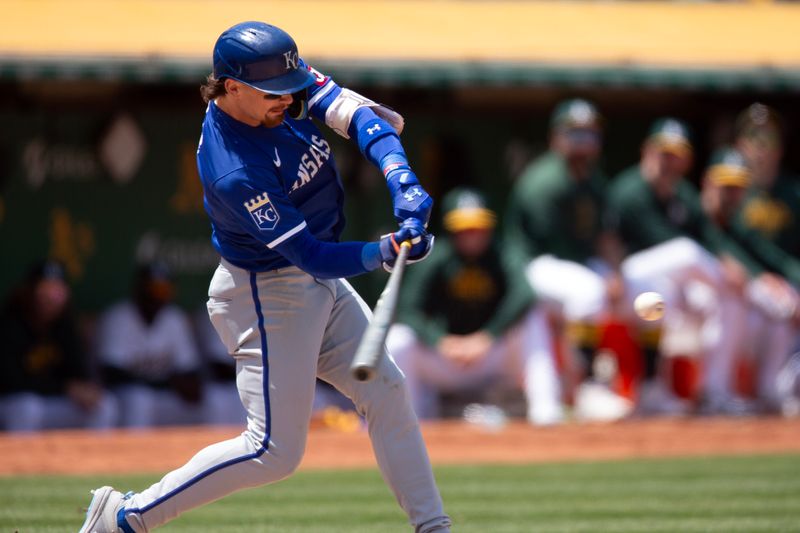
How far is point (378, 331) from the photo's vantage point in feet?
10.8

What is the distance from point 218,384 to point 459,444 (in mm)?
2201

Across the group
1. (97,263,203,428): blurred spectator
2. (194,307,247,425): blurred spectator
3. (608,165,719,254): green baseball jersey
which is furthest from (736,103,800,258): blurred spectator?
(97,263,203,428): blurred spectator

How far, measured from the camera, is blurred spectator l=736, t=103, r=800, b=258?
899cm

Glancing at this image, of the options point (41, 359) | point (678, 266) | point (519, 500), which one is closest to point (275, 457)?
point (519, 500)

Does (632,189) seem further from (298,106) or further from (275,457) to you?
(275,457)

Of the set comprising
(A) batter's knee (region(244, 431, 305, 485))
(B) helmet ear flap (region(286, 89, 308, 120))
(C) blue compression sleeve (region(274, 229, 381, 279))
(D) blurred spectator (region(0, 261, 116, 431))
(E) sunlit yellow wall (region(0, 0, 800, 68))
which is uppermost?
(E) sunlit yellow wall (region(0, 0, 800, 68))

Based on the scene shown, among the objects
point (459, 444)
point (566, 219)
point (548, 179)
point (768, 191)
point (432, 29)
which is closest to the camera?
point (459, 444)

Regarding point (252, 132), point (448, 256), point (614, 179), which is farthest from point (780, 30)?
point (252, 132)

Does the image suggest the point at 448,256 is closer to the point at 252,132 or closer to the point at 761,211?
the point at 761,211

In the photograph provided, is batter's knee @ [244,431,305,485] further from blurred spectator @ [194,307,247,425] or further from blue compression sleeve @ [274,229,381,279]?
blurred spectator @ [194,307,247,425]

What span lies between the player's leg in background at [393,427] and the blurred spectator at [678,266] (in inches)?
187

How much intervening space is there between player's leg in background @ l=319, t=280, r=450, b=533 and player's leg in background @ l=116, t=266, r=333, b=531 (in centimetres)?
11

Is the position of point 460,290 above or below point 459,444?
above

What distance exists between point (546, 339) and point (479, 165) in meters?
2.26
